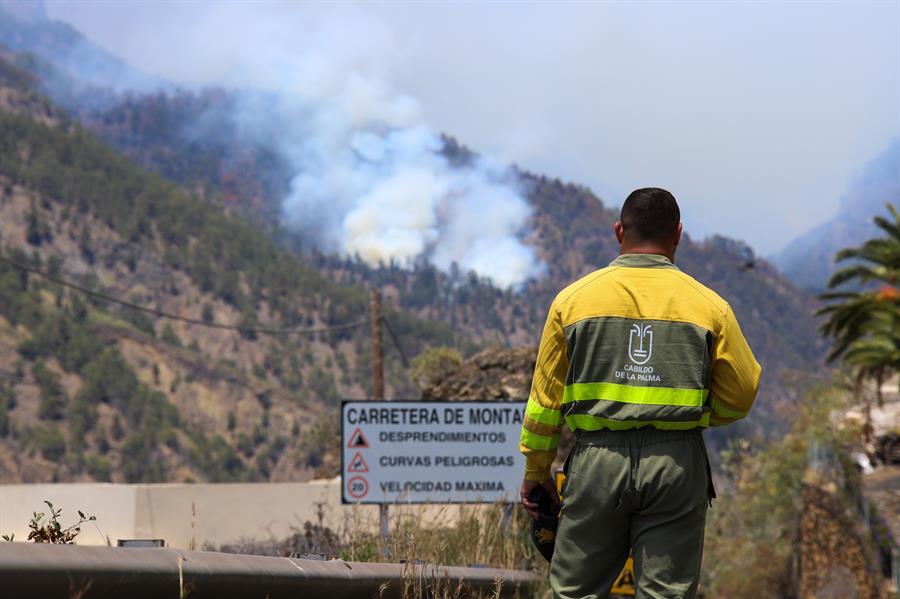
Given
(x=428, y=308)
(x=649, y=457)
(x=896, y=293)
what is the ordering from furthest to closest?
1. (x=428, y=308)
2. (x=896, y=293)
3. (x=649, y=457)

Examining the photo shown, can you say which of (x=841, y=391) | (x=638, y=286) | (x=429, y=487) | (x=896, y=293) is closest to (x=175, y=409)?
(x=841, y=391)

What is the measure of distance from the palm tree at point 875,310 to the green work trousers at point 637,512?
1001 inches

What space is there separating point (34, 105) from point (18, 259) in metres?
67.9

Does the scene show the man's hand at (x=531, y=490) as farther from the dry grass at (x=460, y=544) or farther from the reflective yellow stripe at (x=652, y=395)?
the dry grass at (x=460, y=544)

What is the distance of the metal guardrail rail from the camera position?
11.1 feet

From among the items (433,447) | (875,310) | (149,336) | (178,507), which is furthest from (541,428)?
(149,336)

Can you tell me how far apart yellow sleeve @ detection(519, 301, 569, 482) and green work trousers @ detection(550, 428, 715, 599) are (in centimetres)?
11

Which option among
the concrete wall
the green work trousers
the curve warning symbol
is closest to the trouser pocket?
the green work trousers

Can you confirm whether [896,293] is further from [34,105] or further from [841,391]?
[34,105]

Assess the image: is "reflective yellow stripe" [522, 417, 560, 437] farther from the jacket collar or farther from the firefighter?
the jacket collar

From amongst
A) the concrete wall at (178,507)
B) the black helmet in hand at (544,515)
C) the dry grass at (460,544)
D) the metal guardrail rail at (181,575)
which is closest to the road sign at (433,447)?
the dry grass at (460,544)

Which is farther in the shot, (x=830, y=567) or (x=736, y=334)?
(x=830, y=567)

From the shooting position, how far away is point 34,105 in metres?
169

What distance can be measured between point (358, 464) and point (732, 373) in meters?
6.74
